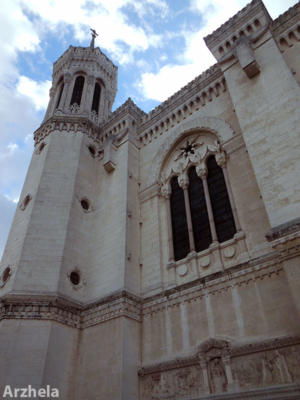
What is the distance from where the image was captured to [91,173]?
17.7m

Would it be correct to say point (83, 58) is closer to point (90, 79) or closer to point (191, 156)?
point (90, 79)

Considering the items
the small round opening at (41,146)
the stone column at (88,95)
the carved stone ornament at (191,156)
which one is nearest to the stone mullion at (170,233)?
the carved stone ornament at (191,156)

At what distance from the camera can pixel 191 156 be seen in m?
15.0

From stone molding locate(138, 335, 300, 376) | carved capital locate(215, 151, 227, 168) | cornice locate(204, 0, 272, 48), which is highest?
cornice locate(204, 0, 272, 48)

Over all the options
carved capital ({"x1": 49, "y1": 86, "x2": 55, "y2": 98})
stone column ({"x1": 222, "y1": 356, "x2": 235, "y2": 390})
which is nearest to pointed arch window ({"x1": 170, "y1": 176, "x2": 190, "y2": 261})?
stone column ({"x1": 222, "y1": 356, "x2": 235, "y2": 390})

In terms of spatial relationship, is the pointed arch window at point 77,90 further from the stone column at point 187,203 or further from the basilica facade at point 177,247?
the stone column at point 187,203

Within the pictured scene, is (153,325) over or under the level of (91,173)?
under

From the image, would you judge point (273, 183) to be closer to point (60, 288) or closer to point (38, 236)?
point (60, 288)

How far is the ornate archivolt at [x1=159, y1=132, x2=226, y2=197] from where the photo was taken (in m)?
14.0

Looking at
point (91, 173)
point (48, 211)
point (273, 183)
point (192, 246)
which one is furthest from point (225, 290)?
point (91, 173)

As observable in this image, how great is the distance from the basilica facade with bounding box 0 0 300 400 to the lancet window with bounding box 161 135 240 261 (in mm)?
60

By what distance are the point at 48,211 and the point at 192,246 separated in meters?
6.86

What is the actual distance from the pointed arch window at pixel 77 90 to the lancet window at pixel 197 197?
9.54m

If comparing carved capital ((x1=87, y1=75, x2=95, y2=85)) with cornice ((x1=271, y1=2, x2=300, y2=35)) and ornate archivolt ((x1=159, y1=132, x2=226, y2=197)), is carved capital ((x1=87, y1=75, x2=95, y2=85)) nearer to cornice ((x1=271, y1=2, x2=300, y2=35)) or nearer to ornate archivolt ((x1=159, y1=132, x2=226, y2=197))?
ornate archivolt ((x1=159, y1=132, x2=226, y2=197))
